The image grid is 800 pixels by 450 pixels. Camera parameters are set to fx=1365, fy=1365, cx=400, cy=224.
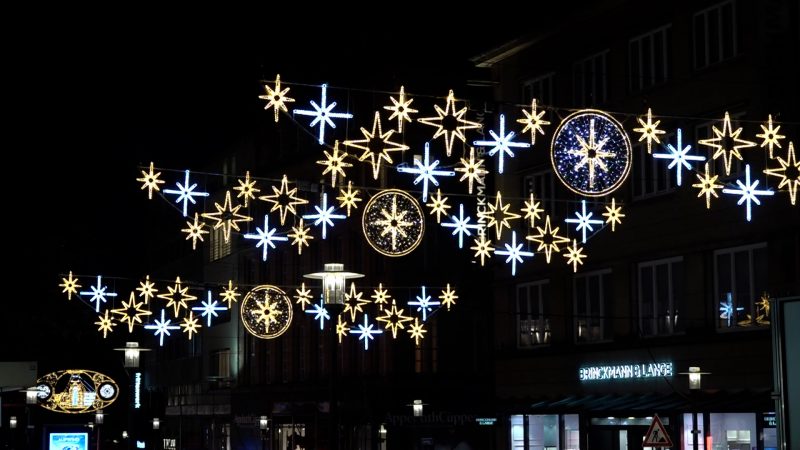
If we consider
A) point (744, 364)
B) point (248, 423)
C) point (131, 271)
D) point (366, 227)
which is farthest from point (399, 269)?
point (131, 271)

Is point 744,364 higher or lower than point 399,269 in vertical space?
lower

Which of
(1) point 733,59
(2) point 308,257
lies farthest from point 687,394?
(2) point 308,257

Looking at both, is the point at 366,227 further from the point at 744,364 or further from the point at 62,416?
the point at 62,416

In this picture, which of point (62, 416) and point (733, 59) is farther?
point (62, 416)

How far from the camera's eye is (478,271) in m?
55.4

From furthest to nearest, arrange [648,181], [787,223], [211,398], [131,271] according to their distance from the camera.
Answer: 1. [131,271]
2. [211,398]
3. [648,181]
4. [787,223]

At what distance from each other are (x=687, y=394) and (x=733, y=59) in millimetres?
8348

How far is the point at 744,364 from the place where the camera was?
32562 mm

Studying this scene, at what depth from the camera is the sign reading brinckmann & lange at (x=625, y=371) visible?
3541cm

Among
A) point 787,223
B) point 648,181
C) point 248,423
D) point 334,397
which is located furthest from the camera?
point 248,423

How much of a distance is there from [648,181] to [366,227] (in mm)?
14686

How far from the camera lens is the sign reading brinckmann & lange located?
116 ft

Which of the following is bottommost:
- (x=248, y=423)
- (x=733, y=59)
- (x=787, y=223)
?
(x=248, y=423)

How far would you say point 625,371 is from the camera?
36.9 m
